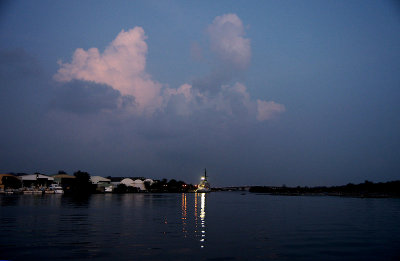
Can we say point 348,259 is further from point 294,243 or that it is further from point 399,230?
point 399,230

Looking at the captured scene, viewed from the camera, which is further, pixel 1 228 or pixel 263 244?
pixel 1 228

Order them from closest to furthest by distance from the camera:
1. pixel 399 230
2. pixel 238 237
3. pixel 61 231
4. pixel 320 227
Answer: pixel 238 237
pixel 61 231
pixel 399 230
pixel 320 227

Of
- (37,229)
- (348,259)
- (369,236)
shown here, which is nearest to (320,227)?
(369,236)

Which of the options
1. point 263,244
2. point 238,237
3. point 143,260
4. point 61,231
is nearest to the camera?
point 143,260

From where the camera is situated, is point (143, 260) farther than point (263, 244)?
No

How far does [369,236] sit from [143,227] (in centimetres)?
2471

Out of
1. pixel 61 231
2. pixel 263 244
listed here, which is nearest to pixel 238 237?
pixel 263 244

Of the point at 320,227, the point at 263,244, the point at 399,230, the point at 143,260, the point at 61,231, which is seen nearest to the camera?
the point at 143,260

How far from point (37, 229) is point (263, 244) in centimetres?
2454

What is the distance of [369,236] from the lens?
35156 millimetres

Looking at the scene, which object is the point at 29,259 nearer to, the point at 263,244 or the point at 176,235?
the point at 176,235

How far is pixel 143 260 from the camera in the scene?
23.2 m

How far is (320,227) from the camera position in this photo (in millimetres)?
42125

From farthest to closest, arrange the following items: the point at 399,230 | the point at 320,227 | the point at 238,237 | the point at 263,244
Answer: the point at 320,227 → the point at 399,230 → the point at 238,237 → the point at 263,244
